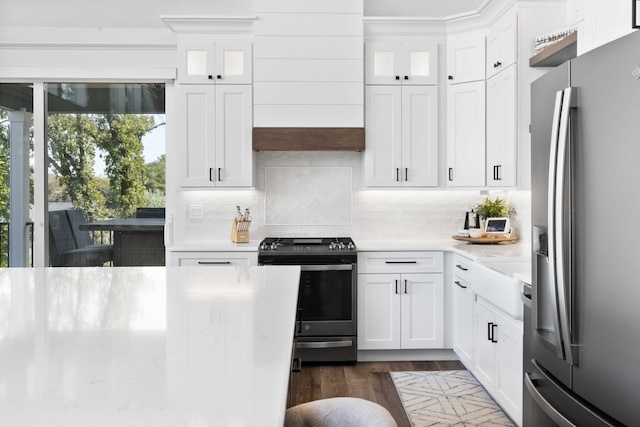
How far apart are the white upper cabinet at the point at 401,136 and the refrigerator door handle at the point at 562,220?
8.31 feet

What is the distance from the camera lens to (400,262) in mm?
4082

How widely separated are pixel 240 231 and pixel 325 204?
2.57 ft

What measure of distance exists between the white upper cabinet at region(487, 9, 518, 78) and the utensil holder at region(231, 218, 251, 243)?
7.33 feet

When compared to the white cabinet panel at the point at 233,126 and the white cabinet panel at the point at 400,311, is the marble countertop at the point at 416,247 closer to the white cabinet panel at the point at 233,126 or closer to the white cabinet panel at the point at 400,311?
the white cabinet panel at the point at 400,311

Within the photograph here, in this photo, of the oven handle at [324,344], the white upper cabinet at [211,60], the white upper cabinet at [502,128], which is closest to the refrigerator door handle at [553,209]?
the white upper cabinet at [502,128]

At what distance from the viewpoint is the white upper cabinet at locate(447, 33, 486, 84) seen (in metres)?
4.07

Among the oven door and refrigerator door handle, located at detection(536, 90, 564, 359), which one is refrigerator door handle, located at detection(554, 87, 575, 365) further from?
the oven door

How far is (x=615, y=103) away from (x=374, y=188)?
2809 mm

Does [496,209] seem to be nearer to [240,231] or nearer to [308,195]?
[308,195]

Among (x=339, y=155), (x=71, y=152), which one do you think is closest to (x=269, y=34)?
(x=339, y=155)

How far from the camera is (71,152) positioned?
15.0 ft

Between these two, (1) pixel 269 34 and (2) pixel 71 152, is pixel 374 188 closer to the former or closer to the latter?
(1) pixel 269 34

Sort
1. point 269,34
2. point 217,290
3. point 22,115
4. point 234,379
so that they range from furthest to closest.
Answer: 1. point 22,115
2. point 269,34
3. point 217,290
4. point 234,379

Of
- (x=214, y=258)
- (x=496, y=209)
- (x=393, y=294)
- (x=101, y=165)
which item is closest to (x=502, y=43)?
(x=496, y=209)
